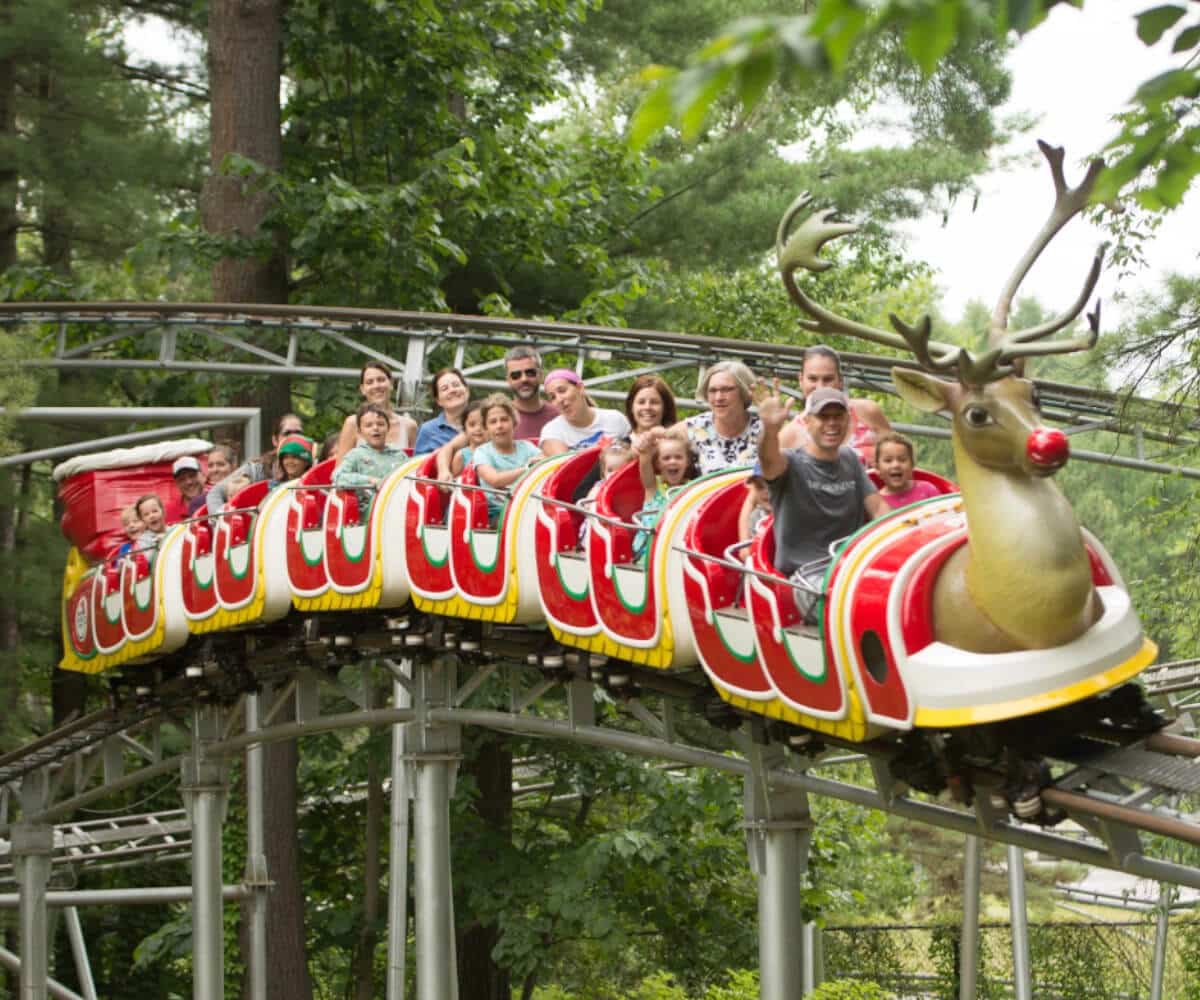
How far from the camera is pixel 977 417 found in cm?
516

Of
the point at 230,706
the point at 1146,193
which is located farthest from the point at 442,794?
the point at 1146,193

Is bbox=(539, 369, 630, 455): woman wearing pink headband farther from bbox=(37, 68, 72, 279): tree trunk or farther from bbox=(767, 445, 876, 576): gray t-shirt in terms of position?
bbox=(37, 68, 72, 279): tree trunk

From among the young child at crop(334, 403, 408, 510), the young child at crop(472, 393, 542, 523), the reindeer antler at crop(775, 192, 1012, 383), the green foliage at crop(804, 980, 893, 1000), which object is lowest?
the green foliage at crop(804, 980, 893, 1000)

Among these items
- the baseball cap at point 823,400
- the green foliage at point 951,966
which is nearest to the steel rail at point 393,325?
the baseball cap at point 823,400

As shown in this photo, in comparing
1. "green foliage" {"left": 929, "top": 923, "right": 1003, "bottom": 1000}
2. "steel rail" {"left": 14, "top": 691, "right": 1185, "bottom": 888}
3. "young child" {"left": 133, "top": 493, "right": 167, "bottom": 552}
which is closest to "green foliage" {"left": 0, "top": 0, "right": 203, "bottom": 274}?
"young child" {"left": 133, "top": 493, "right": 167, "bottom": 552}

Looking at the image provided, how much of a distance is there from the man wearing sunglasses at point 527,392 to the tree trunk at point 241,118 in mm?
7020

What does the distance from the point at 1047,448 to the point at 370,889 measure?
1115 cm

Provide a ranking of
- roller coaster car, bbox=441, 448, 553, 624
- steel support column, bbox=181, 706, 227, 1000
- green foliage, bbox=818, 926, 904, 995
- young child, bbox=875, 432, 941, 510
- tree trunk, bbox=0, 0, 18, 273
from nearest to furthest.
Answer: young child, bbox=875, 432, 941, 510 → roller coaster car, bbox=441, 448, 553, 624 → steel support column, bbox=181, 706, 227, 1000 → tree trunk, bbox=0, 0, 18, 273 → green foliage, bbox=818, 926, 904, 995

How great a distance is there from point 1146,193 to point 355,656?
671 centimetres

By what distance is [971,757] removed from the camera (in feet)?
18.3

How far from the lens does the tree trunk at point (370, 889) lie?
15.3 m

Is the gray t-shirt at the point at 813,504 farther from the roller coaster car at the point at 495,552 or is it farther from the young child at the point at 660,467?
the roller coaster car at the point at 495,552

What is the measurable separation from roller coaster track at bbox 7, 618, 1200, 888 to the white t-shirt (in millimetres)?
874

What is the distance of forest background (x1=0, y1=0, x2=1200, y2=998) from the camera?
47.0 feet
